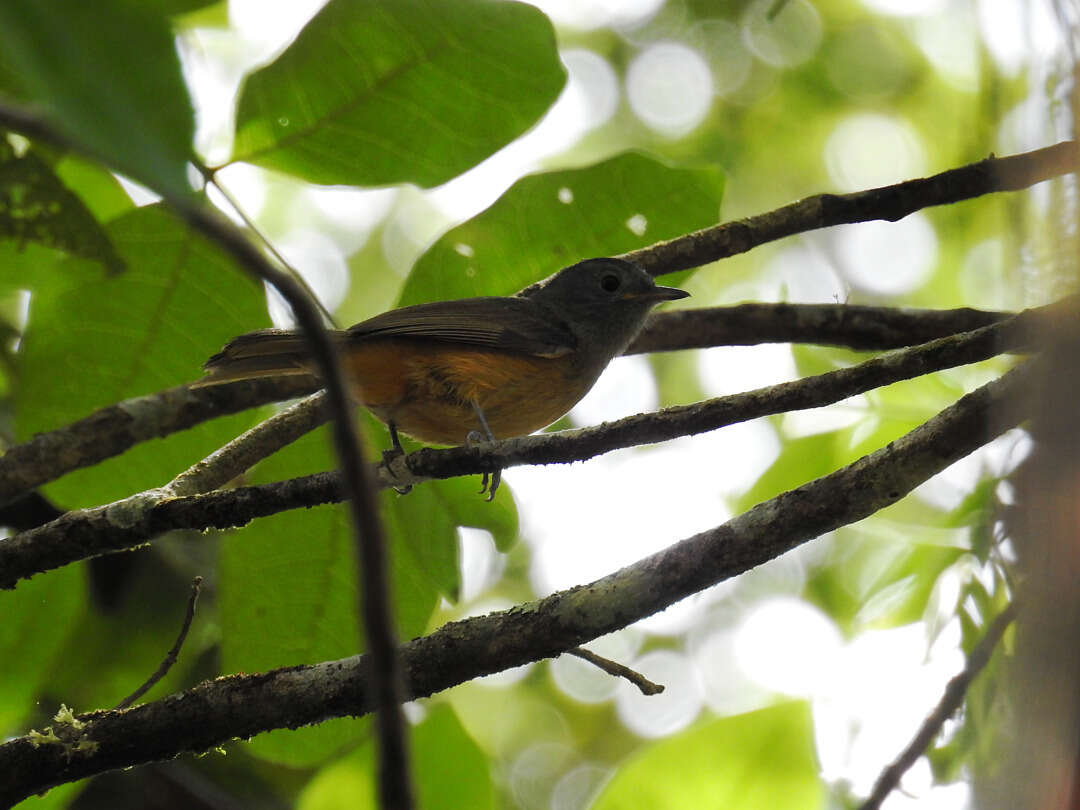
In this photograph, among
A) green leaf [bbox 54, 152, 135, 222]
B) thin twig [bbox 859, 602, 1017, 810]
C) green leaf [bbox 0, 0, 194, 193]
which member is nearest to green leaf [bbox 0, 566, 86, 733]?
green leaf [bbox 54, 152, 135, 222]

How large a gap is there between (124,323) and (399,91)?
1.19m

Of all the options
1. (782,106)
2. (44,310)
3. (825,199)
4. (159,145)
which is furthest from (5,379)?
(782,106)

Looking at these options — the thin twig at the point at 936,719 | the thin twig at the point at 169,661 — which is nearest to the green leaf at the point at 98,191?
the thin twig at the point at 169,661

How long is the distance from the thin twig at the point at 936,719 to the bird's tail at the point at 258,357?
210 centimetres

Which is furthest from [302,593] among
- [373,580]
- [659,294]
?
[373,580]

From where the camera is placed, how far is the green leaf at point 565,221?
348 centimetres

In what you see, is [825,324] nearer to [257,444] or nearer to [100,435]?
[257,444]

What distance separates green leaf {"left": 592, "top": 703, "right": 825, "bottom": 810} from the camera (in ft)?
8.25

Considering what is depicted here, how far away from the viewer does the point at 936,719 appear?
6.81 ft

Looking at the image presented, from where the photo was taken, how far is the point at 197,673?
14.5ft

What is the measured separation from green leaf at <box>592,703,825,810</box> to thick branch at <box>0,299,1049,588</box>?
0.75 meters

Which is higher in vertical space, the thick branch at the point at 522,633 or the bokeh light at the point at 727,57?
the bokeh light at the point at 727,57

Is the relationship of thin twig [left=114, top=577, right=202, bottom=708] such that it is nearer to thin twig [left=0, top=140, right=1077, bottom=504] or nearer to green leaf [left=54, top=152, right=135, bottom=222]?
thin twig [left=0, top=140, right=1077, bottom=504]

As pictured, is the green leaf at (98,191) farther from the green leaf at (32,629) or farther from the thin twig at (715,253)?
the green leaf at (32,629)
